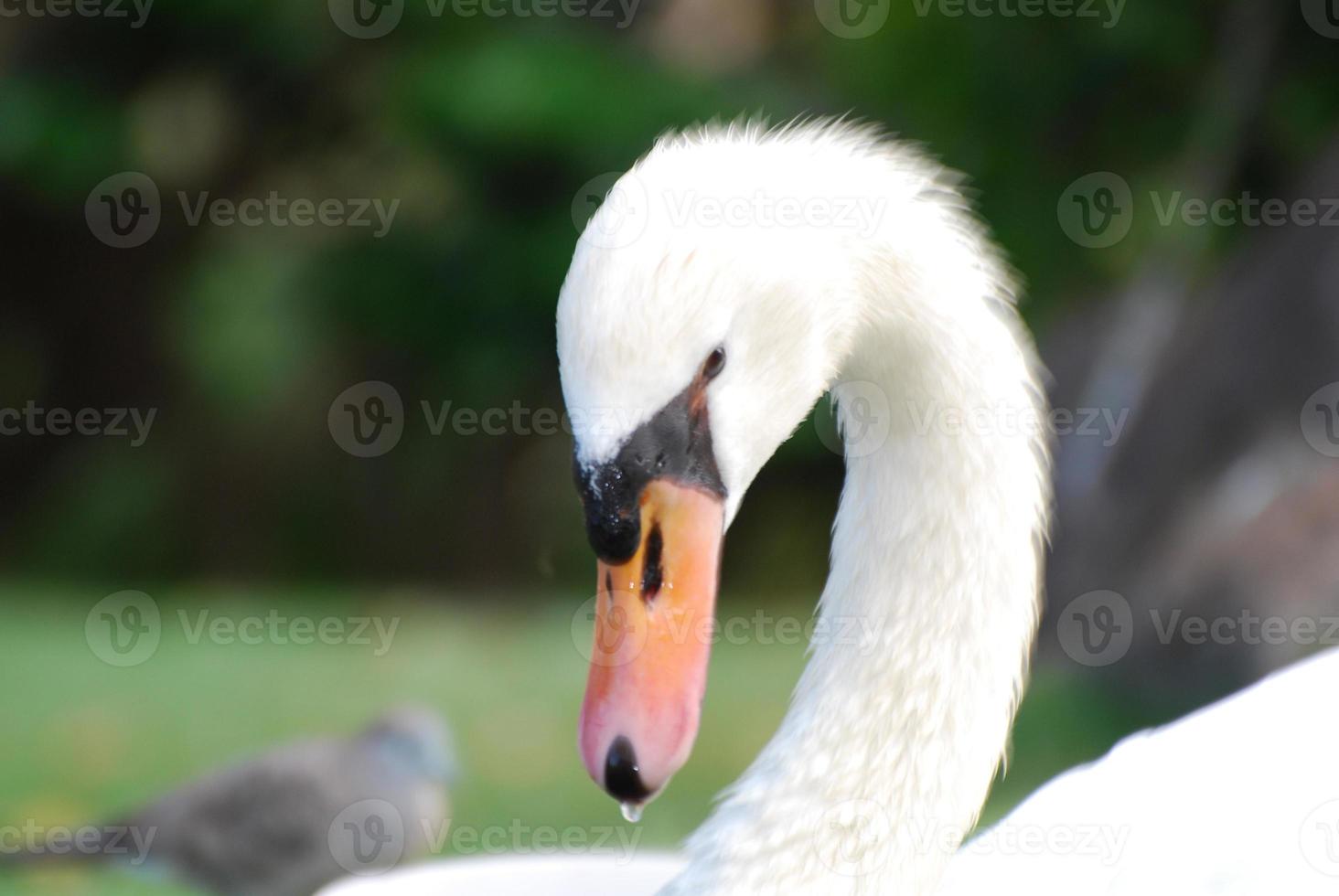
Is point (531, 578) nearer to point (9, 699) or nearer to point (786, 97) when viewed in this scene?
point (786, 97)

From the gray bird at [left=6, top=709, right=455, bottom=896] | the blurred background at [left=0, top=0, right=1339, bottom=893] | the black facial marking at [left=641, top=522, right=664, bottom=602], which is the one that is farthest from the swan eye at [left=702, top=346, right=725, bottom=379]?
the blurred background at [left=0, top=0, right=1339, bottom=893]

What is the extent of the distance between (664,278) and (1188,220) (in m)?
4.70

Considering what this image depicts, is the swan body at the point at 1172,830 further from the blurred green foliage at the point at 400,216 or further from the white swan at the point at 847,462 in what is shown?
the blurred green foliage at the point at 400,216

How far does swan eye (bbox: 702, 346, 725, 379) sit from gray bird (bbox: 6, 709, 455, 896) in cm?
157

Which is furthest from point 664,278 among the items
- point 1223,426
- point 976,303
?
point 1223,426

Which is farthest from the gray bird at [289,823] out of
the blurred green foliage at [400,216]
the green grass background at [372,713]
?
the blurred green foliage at [400,216]

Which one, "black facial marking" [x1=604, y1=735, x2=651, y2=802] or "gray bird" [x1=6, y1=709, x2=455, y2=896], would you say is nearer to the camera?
"black facial marking" [x1=604, y1=735, x2=651, y2=802]

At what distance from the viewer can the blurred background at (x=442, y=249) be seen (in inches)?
201

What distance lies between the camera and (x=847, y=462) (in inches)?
59.1

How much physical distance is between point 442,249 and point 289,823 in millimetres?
3640

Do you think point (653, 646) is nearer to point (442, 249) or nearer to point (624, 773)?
point (624, 773)

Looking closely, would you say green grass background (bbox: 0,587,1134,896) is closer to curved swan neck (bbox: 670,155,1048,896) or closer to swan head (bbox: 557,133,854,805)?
curved swan neck (bbox: 670,155,1048,896)

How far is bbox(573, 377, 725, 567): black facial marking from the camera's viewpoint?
117 centimetres

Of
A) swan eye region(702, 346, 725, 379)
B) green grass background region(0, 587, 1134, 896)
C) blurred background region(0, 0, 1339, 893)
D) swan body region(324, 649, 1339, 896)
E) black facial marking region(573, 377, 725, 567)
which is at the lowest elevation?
swan body region(324, 649, 1339, 896)
